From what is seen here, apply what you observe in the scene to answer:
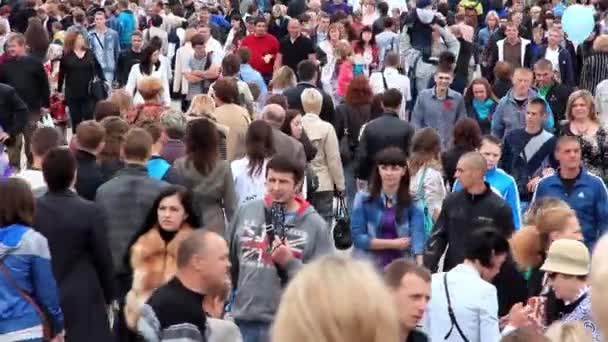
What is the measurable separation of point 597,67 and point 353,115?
14.0 feet

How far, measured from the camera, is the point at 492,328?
6668mm

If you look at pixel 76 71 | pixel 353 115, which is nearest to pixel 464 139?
pixel 353 115

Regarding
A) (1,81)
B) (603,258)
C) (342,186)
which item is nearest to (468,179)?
(342,186)

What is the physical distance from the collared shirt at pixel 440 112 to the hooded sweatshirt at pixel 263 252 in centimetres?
625

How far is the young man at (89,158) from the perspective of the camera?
9.14 m

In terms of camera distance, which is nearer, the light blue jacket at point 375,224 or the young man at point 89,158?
the light blue jacket at point 375,224

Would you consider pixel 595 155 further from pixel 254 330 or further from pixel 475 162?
pixel 254 330

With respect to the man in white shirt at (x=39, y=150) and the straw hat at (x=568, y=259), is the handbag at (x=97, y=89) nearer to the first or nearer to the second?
the man in white shirt at (x=39, y=150)

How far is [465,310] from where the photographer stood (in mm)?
6684

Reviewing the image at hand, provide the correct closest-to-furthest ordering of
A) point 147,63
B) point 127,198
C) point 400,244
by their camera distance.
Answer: point 127,198
point 400,244
point 147,63

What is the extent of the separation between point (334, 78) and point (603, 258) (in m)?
14.5

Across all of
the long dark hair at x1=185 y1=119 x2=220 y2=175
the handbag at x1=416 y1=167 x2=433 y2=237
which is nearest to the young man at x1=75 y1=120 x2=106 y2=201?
the long dark hair at x1=185 y1=119 x2=220 y2=175

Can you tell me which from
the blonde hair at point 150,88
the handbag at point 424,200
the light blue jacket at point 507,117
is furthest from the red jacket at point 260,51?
the handbag at point 424,200

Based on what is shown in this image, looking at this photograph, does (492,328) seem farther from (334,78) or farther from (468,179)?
(334,78)
